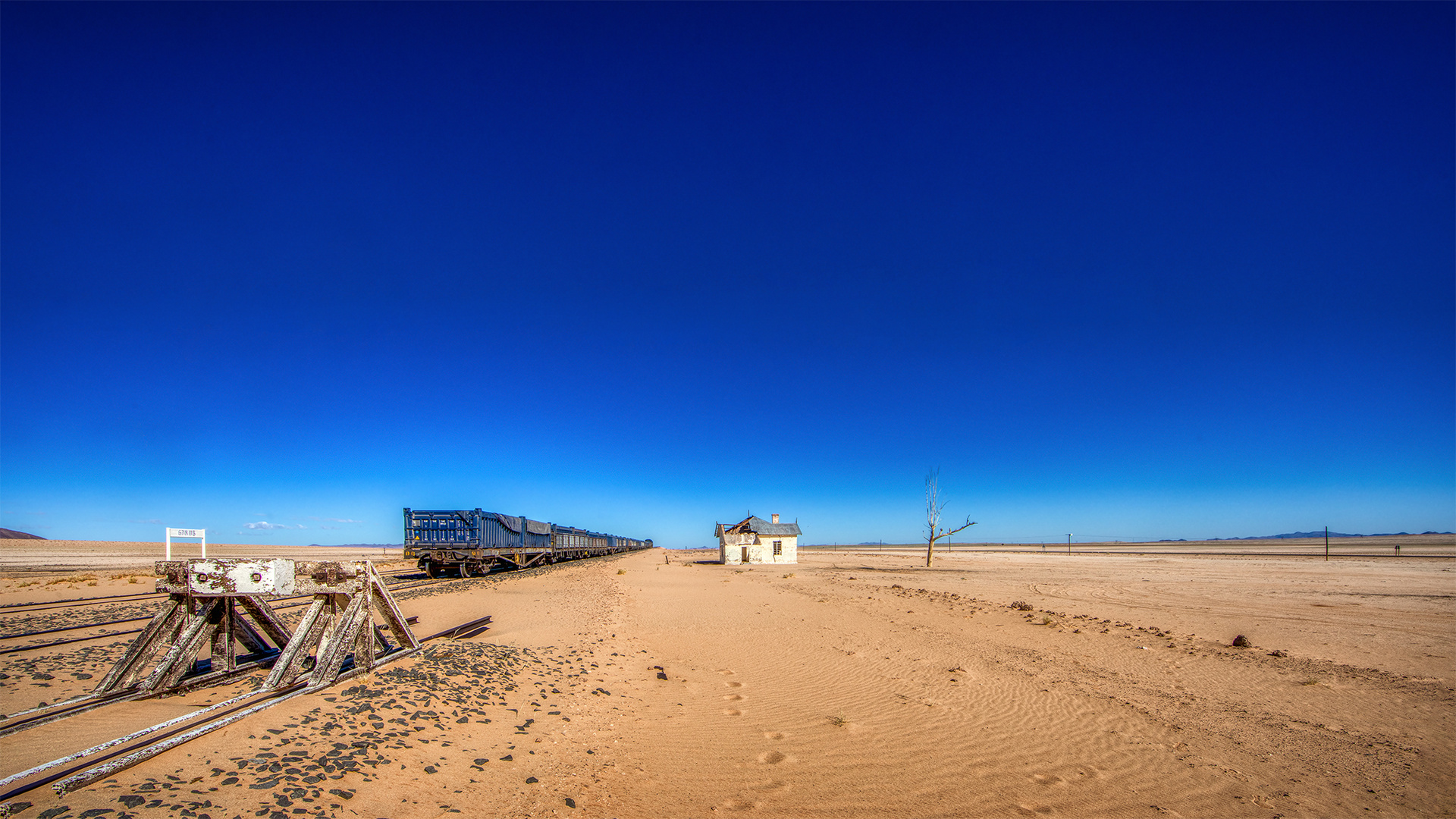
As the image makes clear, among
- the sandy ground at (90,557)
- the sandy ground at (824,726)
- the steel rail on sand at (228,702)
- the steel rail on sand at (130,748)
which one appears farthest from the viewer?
the sandy ground at (90,557)

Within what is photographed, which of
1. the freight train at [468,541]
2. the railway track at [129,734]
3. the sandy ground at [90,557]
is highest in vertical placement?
the railway track at [129,734]

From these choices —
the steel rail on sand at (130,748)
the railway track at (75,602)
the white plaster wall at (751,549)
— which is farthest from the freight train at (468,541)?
the steel rail on sand at (130,748)

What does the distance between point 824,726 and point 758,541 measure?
42.5 metres

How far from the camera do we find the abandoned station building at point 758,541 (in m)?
48.7

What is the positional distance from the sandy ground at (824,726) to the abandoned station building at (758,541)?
34.8 meters

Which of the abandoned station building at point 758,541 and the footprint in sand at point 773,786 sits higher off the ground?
the footprint in sand at point 773,786

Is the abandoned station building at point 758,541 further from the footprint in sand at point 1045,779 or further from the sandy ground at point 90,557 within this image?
the footprint in sand at point 1045,779

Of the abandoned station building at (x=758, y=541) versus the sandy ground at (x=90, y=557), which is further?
the abandoned station building at (x=758, y=541)

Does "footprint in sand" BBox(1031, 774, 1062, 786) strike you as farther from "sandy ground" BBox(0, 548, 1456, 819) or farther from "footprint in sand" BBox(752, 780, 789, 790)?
"footprint in sand" BBox(752, 780, 789, 790)

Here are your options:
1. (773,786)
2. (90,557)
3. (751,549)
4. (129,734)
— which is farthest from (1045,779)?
(90,557)

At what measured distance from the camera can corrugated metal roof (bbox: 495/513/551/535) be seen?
3153 cm

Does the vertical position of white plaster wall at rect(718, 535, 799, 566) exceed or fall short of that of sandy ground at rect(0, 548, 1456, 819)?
it falls short

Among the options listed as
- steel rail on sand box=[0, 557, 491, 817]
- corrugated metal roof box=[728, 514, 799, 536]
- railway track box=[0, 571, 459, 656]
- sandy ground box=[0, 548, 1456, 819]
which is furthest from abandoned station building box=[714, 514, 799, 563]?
steel rail on sand box=[0, 557, 491, 817]

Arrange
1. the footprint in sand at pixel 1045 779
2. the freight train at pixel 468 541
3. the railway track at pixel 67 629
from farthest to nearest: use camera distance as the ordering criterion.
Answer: the freight train at pixel 468 541, the railway track at pixel 67 629, the footprint in sand at pixel 1045 779
